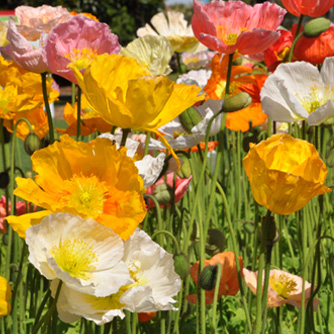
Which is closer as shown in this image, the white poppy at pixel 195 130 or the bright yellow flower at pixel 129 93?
the bright yellow flower at pixel 129 93

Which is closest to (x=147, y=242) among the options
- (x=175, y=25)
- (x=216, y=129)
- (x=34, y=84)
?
(x=216, y=129)

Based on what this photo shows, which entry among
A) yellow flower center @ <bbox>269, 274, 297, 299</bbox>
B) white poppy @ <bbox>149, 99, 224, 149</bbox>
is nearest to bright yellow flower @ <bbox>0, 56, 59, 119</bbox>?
white poppy @ <bbox>149, 99, 224, 149</bbox>

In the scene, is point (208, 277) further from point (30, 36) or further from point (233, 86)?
point (233, 86)

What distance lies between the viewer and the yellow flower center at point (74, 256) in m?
0.61

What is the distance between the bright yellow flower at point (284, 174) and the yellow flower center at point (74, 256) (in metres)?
0.25

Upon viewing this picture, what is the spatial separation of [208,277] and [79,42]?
0.42 metres

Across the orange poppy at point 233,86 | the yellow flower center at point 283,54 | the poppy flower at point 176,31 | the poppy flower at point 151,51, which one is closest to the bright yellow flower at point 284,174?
the orange poppy at point 233,86

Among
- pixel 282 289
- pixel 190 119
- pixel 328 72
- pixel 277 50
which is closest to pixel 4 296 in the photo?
pixel 190 119

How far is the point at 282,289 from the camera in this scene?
108 cm

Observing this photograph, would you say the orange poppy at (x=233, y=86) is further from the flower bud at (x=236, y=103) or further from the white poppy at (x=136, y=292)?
the white poppy at (x=136, y=292)

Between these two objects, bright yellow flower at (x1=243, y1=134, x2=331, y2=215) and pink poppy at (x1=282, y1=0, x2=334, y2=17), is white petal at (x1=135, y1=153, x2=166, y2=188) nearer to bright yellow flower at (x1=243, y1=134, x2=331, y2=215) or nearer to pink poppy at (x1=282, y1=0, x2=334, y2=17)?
bright yellow flower at (x1=243, y1=134, x2=331, y2=215)

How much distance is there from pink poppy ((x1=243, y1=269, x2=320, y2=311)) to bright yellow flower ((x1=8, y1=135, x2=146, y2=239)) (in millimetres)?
Answer: 429

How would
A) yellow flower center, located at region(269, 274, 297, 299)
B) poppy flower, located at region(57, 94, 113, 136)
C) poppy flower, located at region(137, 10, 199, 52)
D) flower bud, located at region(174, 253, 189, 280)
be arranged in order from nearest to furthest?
1. flower bud, located at region(174, 253, 189, 280)
2. yellow flower center, located at region(269, 274, 297, 299)
3. poppy flower, located at region(57, 94, 113, 136)
4. poppy flower, located at region(137, 10, 199, 52)

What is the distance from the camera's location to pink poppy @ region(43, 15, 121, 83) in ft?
2.87
